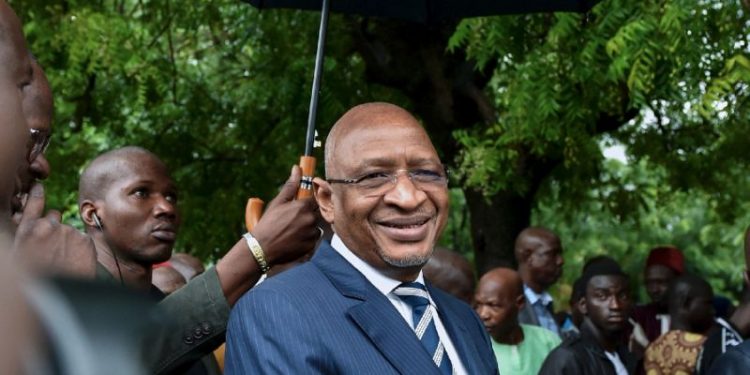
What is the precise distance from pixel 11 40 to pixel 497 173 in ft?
30.6

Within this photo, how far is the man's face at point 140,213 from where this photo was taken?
4.47m

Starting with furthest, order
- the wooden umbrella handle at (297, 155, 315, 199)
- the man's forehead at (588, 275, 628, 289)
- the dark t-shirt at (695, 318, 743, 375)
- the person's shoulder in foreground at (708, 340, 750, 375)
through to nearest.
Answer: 1. the man's forehead at (588, 275, 628, 289)
2. the dark t-shirt at (695, 318, 743, 375)
3. the person's shoulder in foreground at (708, 340, 750, 375)
4. the wooden umbrella handle at (297, 155, 315, 199)

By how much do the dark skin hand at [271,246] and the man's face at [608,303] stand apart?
4593 millimetres

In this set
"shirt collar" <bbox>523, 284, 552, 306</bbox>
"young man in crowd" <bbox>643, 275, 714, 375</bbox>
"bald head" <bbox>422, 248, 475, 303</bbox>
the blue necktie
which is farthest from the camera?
"shirt collar" <bbox>523, 284, 552, 306</bbox>

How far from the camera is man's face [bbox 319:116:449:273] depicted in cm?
348

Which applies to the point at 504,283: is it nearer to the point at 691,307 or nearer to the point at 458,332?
the point at 691,307

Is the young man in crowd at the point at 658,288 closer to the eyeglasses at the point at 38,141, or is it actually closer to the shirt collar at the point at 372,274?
the shirt collar at the point at 372,274

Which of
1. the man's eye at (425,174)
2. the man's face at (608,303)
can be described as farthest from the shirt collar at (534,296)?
the man's eye at (425,174)

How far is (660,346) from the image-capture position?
26.9 feet

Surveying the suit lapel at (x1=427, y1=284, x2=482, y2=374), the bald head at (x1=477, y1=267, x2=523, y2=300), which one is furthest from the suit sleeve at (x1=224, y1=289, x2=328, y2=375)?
the bald head at (x1=477, y1=267, x2=523, y2=300)

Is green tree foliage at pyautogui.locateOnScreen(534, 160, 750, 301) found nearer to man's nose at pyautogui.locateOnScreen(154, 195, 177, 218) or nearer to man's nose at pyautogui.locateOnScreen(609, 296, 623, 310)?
man's nose at pyautogui.locateOnScreen(609, 296, 623, 310)

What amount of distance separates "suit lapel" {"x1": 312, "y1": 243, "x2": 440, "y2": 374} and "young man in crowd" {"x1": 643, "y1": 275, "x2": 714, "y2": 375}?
194 inches

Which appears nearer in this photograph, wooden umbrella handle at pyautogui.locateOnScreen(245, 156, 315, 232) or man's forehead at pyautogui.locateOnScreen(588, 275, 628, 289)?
wooden umbrella handle at pyautogui.locateOnScreen(245, 156, 315, 232)

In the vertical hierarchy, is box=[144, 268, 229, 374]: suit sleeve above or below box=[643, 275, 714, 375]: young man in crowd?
above
